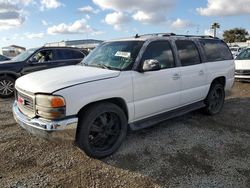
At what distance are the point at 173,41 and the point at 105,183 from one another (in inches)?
116

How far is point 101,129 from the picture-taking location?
4.00 m

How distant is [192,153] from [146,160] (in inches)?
31.0

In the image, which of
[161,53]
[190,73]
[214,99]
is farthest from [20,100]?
[214,99]

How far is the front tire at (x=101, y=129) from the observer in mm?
3711

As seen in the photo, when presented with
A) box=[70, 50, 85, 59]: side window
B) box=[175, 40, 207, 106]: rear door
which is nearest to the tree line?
box=[70, 50, 85, 59]: side window

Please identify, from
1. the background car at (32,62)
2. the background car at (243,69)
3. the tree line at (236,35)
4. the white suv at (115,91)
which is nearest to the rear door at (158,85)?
the white suv at (115,91)

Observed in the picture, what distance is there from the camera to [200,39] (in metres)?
5.85

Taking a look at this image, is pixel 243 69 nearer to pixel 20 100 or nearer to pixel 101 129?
pixel 101 129

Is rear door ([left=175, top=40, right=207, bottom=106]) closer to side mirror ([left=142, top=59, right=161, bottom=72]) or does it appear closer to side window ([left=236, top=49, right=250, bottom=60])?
side mirror ([left=142, top=59, right=161, bottom=72])

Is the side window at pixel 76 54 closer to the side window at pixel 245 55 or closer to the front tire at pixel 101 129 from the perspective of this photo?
the front tire at pixel 101 129

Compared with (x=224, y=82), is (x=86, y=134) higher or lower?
lower

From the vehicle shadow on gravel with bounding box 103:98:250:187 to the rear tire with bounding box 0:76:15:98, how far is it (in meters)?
5.24

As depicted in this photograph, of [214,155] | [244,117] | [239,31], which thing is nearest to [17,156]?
[214,155]

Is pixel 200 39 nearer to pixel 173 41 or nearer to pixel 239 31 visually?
pixel 173 41
